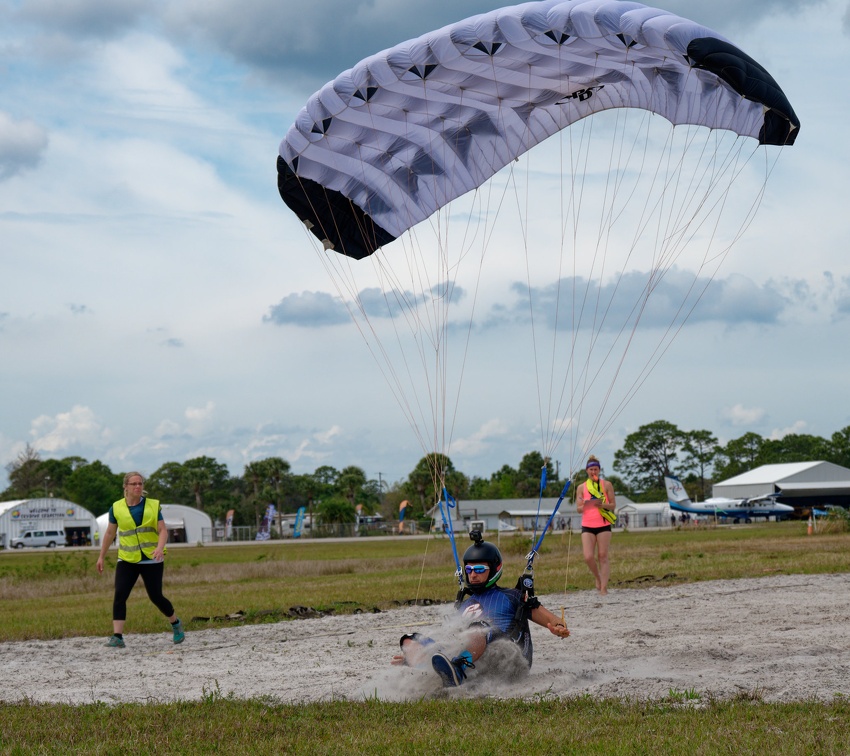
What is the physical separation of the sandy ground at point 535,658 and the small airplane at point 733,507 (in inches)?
2864

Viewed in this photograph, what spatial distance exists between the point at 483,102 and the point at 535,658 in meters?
6.18

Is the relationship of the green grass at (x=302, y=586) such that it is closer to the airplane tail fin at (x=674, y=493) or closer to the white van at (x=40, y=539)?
the white van at (x=40, y=539)

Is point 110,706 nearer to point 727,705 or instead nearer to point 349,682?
point 349,682

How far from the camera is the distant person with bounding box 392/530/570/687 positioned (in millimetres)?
6625

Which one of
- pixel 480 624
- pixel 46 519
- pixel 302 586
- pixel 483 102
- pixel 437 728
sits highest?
pixel 483 102

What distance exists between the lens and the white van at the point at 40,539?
79.8m

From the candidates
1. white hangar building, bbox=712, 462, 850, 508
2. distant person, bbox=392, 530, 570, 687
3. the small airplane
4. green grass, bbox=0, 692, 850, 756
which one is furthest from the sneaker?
white hangar building, bbox=712, 462, 850, 508

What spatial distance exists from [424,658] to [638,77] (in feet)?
22.5

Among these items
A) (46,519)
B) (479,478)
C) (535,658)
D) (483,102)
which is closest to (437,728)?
(535,658)

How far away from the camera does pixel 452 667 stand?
655cm

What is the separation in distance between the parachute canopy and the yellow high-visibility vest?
427cm

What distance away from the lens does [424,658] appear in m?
6.62

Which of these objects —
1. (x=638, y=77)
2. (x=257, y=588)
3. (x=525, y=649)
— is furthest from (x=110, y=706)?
(x=257, y=588)

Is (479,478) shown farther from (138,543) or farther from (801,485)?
(138,543)
